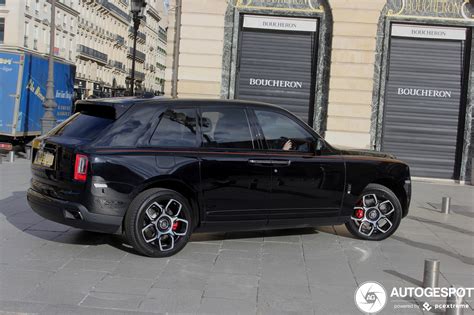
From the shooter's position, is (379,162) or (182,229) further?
(379,162)

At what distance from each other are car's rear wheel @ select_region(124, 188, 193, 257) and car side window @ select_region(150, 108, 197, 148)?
0.54 meters

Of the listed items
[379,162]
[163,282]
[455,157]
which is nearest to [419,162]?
[455,157]

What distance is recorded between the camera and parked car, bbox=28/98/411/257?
5.86 meters

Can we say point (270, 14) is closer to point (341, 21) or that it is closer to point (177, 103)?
point (341, 21)

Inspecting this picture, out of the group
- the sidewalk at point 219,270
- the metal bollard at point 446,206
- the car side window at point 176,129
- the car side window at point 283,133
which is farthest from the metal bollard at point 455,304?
the metal bollard at point 446,206

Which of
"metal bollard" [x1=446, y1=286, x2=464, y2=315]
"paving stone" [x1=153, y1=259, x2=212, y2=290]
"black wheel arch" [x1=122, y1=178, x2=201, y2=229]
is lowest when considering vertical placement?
"paving stone" [x1=153, y1=259, x2=212, y2=290]

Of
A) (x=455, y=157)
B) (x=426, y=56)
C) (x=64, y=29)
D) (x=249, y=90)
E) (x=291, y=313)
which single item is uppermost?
(x=64, y=29)

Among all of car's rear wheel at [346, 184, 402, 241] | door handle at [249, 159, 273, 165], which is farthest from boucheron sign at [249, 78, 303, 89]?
door handle at [249, 159, 273, 165]

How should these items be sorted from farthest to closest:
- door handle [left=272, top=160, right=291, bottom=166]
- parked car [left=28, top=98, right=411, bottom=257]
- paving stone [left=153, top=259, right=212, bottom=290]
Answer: door handle [left=272, top=160, right=291, bottom=166] < parked car [left=28, top=98, right=411, bottom=257] < paving stone [left=153, top=259, right=212, bottom=290]

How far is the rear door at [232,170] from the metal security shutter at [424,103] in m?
9.57

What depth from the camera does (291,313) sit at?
4680mm

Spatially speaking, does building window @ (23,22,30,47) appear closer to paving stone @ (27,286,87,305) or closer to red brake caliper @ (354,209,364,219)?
red brake caliper @ (354,209,364,219)

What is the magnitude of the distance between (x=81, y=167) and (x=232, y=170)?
1649 millimetres

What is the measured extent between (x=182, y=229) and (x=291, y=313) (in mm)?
1929
